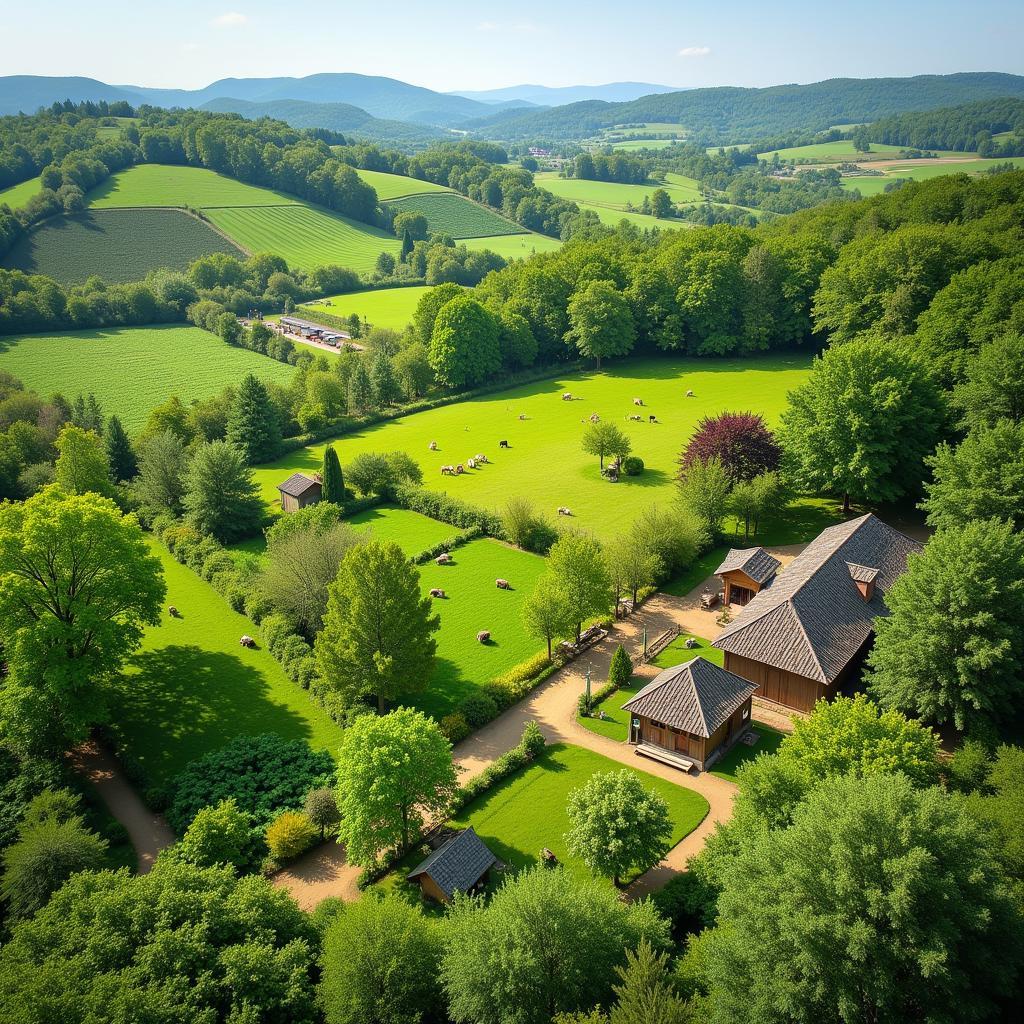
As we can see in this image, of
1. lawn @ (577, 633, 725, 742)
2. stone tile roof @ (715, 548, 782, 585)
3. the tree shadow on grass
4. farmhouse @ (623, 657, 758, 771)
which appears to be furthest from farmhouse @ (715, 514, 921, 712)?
the tree shadow on grass

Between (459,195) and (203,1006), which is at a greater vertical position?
(459,195)

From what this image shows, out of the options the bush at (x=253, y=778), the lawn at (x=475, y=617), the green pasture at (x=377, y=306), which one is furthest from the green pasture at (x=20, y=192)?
the bush at (x=253, y=778)

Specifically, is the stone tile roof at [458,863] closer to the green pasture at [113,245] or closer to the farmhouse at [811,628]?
the farmhouse at [811,628]

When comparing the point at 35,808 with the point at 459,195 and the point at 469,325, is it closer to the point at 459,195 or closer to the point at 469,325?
the point at 469,325

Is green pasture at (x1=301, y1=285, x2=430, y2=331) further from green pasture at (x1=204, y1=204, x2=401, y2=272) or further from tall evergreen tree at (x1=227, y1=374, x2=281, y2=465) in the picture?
tall evergreen tree at (x1=227, y1=374, x2=281, y2=465)

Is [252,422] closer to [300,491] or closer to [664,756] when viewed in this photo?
[300,491]

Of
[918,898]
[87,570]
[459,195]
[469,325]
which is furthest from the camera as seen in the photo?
[459,195]

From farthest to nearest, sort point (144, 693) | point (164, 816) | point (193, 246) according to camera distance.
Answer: point (193, 246) < point (144, 693) < point (164, 816)

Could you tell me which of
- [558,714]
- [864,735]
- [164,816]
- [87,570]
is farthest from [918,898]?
[87,570]
